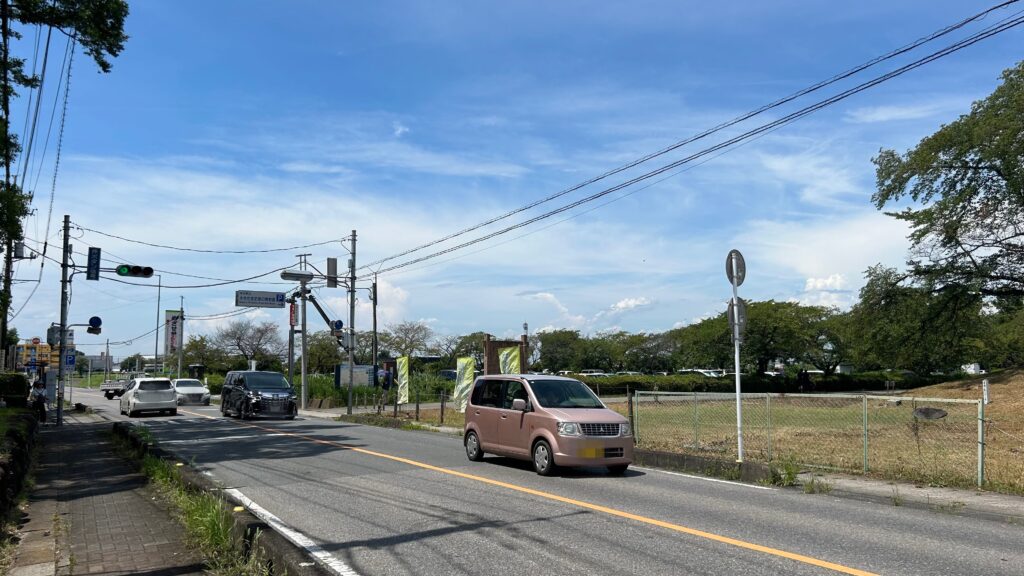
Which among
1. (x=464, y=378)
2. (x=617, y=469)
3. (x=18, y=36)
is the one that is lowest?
(x=617, y=469)

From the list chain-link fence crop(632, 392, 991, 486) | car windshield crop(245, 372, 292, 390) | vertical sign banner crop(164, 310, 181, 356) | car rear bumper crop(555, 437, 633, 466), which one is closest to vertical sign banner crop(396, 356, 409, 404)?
car windshield crop(245, 372, 292, 390)

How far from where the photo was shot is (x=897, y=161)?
122ft

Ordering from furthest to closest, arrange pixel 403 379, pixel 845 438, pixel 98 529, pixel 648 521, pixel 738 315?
pixel 403 379 → pixel 845 438 → pixel 738 315 → pixel 648 521 → pixel 98 529

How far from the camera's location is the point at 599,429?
35.8 ft

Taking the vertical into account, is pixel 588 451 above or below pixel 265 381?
below

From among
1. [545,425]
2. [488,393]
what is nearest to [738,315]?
[545,425]

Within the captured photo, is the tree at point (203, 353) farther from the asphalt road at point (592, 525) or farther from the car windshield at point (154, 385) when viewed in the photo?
the asphalt road at point (592, 525)

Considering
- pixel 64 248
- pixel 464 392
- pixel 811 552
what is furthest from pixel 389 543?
pixel 64 248

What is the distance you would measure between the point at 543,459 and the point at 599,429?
1005mm

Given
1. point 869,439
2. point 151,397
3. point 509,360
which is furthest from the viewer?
point 151,397

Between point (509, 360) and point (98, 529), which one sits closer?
point (98, 529)

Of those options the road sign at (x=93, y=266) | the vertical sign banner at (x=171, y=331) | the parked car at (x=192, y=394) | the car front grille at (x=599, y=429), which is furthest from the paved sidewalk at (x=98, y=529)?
the vertical sign banner at (x=171, y=331)

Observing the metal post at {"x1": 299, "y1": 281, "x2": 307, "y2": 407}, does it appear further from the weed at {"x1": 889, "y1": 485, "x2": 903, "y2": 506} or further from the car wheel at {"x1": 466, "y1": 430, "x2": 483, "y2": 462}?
the weed at {"x1": 889, "y1": 485, "x2": 903, "y2": 506}

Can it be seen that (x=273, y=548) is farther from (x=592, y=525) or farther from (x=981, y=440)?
(x=981, y=440)
